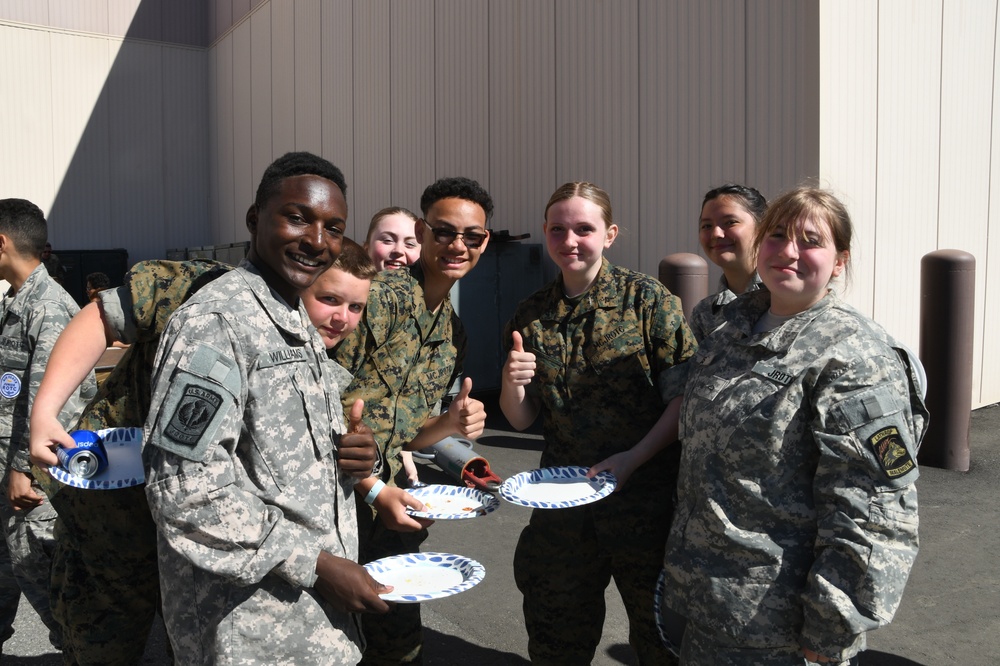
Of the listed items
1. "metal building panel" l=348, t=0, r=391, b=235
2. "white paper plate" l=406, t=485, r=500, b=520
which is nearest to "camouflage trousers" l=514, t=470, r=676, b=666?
"white paper plate" l=406, t=485, r=500, b=520

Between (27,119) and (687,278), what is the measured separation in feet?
58.8

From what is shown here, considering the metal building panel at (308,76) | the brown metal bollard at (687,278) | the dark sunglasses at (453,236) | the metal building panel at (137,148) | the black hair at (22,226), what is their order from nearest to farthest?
the dark sunglasses at (453,236)
the black hair at (22,226)
the brown metal bollard at (687,278)
the metal building panel at (308,76)
the metal building panel at (137,148)

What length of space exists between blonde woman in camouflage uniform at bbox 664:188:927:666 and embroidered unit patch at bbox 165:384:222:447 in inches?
53.2

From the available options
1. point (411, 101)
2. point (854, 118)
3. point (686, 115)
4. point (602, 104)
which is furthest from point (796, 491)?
point (411, 101)

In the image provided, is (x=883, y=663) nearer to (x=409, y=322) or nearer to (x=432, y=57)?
(x=409, y=322)

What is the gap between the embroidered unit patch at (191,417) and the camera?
5.57 feet

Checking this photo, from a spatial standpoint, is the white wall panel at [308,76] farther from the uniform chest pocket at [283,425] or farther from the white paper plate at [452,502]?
the uniform chest pocket at [283,425]

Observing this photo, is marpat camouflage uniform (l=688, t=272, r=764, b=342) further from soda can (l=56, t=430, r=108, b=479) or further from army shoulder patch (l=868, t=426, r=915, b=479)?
soda can (l=56, t=430, r=108, b=479)

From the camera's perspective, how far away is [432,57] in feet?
40.5

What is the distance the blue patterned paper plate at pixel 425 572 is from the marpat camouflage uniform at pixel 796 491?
0.61m

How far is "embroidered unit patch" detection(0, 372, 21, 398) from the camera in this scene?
136 inches

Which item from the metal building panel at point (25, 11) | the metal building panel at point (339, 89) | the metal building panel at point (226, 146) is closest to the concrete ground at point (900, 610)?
the metal building panel at point (339, 89)

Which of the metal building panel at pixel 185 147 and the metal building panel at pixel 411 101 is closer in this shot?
the metal building panel at pixel 411 101

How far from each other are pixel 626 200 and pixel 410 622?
671cm
